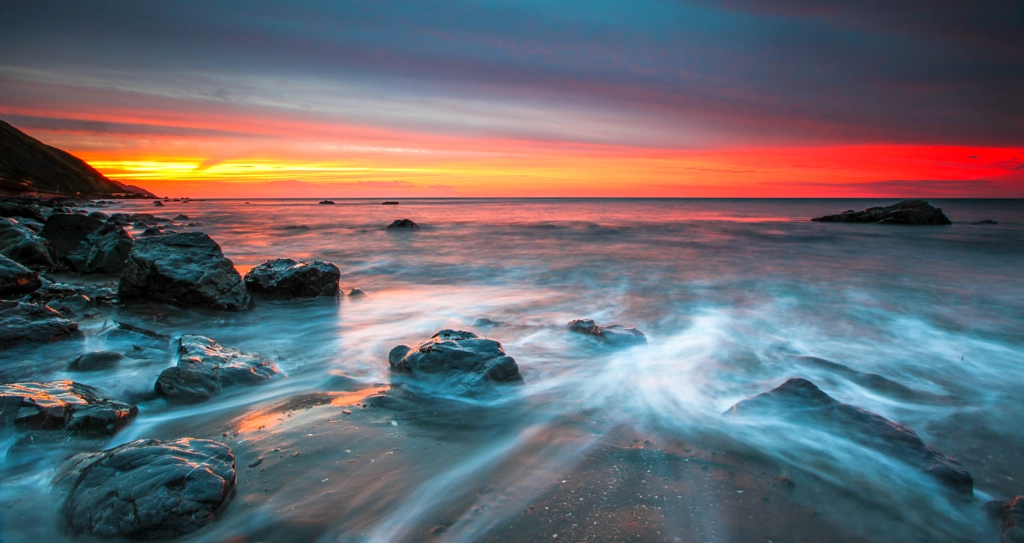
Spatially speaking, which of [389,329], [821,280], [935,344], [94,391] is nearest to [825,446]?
[935,344]

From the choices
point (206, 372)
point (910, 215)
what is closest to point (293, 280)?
point (206, 372)

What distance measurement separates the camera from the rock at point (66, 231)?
428 inches

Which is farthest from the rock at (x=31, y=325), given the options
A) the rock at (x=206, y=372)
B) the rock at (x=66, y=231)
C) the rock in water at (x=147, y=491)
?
the rock at (x=66, y=231)

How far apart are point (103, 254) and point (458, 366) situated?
29.6 feet

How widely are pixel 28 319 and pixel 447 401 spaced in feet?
15.5

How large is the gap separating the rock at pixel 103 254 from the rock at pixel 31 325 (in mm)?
4423

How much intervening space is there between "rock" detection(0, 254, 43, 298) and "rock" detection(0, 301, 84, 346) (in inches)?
64.5

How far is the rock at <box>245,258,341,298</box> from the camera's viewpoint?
7984 millimetres

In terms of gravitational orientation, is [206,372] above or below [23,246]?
below

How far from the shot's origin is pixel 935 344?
6.55m

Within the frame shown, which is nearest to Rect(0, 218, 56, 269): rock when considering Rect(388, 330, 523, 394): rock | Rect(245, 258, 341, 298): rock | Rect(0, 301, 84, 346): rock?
Rect(245, 258, 341, 298): rock

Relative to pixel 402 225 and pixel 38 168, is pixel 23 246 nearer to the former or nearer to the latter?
pixel 402 225

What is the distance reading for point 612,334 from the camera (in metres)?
6.27

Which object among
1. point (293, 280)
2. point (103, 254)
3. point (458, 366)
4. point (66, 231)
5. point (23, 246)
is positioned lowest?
point (458, 366)
